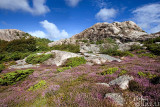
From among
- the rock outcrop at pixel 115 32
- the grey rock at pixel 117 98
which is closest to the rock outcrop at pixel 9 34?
the rock outcrop at pixel 115 32

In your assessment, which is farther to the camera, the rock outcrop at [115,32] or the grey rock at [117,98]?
the rock outcrop at [115,32]

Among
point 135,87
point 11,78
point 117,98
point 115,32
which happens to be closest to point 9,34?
point 115,32

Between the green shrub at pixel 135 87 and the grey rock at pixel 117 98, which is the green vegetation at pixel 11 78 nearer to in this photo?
the grey rock at pixel 117 98

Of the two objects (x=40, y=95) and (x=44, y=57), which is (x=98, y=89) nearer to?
(x=40, y=95)

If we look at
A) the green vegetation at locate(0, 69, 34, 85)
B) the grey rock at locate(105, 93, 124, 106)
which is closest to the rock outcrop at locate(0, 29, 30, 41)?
the green vegetation at locate(0, 69, 34, 85)

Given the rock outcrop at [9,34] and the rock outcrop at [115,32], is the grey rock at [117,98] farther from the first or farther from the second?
the rock outcrop at [9,34]

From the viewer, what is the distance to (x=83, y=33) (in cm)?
8119

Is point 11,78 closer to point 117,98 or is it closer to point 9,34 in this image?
point 117,98

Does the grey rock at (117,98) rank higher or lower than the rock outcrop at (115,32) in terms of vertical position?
lower

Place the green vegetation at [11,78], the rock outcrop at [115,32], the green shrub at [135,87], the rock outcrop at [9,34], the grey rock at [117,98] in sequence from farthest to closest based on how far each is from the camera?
the rock outcrop at [9,34], the rock outcrop at [115,32], the green vegetation at [11,78], the green shrub at [135,87], the grey rock at [117,98]

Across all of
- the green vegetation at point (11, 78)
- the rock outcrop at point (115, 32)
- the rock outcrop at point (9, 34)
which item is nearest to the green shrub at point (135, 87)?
the green vegetation at point (11, 78)

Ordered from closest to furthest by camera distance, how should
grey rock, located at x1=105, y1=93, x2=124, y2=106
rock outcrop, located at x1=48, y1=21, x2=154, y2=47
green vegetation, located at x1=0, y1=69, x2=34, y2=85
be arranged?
grey rock, located at x1=105, y1=93, x2=124, y2=106
green vegetation, located at x1=0, y1=69, x2=34, y2=85
rock outcrop, located at x1=48, y1=21, x2=154, y2=47

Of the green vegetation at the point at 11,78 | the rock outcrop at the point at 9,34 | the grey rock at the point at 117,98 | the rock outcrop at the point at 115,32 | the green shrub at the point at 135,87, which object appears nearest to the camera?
the grey rock at the point at 117,98

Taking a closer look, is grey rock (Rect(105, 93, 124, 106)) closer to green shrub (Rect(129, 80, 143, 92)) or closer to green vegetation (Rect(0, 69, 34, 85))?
green shrub (Rect(129, 80, 143, 92))
